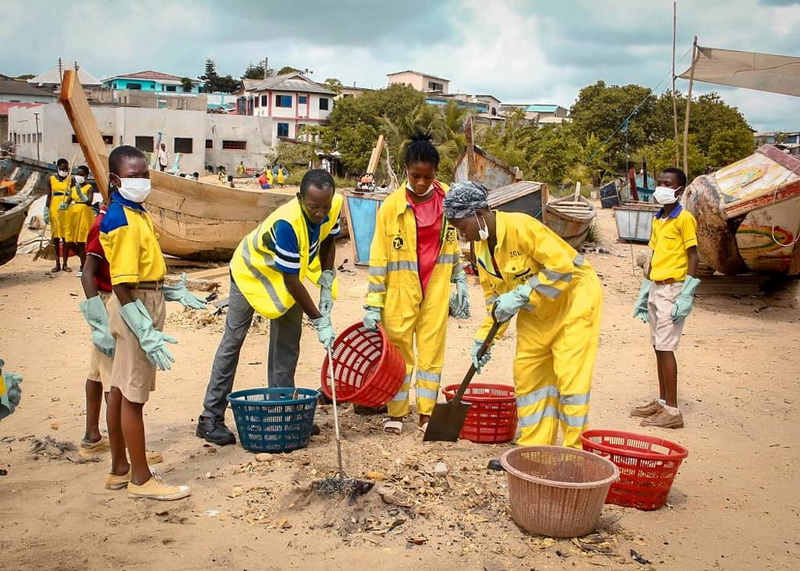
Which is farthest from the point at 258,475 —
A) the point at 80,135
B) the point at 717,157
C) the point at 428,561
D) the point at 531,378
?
the point at 717,157

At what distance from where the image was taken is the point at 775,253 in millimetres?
9945

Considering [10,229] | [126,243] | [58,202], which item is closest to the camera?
[126,243]

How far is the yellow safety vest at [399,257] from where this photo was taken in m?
5.09

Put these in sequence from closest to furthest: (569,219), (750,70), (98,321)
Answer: (98,321) < (750,70) < (569,219)

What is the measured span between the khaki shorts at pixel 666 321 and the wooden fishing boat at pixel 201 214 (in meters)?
8.13

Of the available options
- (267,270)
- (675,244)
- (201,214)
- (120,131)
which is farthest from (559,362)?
(120,131)

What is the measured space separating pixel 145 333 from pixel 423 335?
1943 millimetres

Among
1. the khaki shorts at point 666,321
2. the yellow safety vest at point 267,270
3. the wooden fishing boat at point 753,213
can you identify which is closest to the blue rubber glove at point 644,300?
the khaki shorts at point 666,321

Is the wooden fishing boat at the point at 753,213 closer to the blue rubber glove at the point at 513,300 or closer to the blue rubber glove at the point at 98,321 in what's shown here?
the blue rubber glove at the point at 513,300

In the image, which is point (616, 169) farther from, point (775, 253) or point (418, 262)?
point (418, 262)

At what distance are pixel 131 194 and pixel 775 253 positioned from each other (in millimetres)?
8490

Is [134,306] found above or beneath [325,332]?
above

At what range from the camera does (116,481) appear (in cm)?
408

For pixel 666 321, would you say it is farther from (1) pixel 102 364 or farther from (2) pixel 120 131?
(2) pixel 120 131
